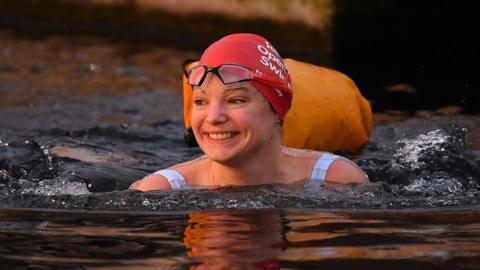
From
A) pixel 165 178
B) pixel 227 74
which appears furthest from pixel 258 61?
pixel 165 178

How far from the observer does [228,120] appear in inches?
243

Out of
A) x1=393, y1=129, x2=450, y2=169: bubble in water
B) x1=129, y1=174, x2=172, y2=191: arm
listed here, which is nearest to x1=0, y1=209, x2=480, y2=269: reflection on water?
x1=129, y1=174, x2=172, y2=191: arm

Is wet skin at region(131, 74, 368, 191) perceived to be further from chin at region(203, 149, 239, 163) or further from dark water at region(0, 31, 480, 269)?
dark water at region(0, 31, 480, 269)

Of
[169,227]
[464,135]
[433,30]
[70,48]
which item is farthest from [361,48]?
[169,227]

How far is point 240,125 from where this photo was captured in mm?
6215

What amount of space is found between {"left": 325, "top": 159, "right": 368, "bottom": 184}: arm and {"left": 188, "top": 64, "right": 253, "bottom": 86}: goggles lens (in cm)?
75

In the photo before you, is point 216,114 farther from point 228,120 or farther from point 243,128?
point 243,128

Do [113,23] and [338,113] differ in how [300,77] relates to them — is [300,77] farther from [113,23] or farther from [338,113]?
[113,23]

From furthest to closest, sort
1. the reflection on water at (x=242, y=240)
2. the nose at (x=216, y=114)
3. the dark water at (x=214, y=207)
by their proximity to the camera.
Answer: the nose at (x=216, y=114), the dark water at (x=214, y=207), the reflection on water at (x=242, y=240)

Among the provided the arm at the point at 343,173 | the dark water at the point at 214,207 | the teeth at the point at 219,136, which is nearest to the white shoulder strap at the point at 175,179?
the dark water at the point at 214,207

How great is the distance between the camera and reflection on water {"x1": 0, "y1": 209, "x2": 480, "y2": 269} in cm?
482

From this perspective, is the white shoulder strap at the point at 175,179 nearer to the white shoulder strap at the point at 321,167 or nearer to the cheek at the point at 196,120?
the cheek at the point at 196,120

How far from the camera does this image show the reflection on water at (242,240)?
482 cm

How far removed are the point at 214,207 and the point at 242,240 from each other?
1.01 metres
